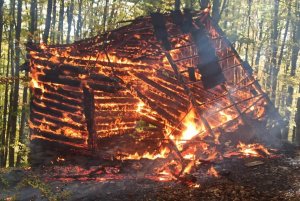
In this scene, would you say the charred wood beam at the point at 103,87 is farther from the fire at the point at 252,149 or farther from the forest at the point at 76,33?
the forest at the point at 76,33

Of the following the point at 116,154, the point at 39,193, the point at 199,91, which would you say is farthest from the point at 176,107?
the point at 39,193

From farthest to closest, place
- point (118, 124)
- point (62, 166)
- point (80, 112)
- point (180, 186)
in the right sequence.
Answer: point (118, 124), point (80, 112), point (62, 166), point (180, 186)

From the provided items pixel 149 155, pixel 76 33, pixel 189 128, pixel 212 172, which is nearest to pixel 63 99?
pixel 149 155

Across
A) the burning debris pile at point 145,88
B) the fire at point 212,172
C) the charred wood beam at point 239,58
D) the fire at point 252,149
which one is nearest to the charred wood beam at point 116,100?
the burning debris pile at point 145,88

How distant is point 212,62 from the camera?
974cm

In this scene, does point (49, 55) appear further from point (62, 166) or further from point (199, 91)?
point (199, 91)

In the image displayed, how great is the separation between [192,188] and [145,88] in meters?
4.94

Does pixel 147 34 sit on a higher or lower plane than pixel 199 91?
higher

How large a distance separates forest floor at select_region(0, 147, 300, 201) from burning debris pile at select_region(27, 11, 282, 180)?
3.51 ft

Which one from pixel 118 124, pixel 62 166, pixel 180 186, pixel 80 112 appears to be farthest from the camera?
pixel 118 124

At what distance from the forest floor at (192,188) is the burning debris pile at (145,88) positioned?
3.51ft

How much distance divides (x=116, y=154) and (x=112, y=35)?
12.6 feet

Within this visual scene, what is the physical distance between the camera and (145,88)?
11.1 metres

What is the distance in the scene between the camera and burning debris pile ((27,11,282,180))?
30.7 ft
